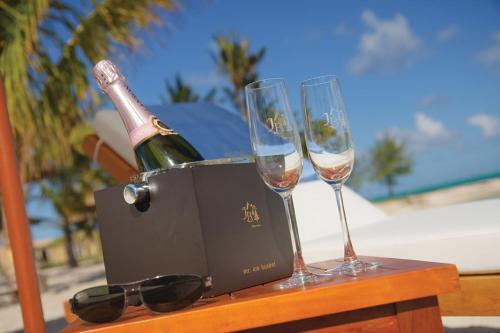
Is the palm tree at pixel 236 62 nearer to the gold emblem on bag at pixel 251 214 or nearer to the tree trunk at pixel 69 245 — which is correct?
the tree trunk at pixel 69 245

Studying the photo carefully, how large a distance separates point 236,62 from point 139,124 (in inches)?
692

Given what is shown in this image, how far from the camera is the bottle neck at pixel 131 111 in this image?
0.92m

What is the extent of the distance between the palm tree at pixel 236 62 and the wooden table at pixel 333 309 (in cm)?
1736

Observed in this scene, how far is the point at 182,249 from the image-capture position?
76cm

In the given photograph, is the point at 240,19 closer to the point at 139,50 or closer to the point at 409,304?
the point at 139,50

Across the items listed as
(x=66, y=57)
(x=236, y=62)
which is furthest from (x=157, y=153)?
(x=236, y=62)

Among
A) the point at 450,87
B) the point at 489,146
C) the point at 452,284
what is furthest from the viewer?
the point at 450,87

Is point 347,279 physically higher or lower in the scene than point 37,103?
lower

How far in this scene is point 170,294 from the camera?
66 cm

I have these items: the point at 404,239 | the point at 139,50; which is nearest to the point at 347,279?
the point at 404,239

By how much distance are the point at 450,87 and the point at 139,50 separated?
44653 mm

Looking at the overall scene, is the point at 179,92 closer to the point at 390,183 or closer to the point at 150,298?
the point at 390,183

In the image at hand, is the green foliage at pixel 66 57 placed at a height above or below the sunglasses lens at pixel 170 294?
above

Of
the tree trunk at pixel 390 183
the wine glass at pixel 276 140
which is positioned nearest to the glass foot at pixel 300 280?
the wine glass at pixel 276 140
